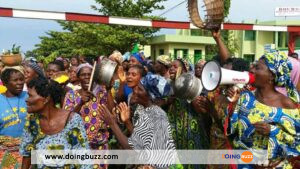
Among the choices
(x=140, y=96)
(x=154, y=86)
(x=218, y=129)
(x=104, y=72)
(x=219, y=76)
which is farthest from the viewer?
(x=104, y=72)

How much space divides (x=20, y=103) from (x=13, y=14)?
4.27m

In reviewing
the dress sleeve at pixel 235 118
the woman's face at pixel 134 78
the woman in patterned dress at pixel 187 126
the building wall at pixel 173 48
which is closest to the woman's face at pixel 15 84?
the woman's face at pixel 134 78

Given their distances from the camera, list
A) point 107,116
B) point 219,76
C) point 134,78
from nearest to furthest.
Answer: point 219,76
point 107,116
point 134,78

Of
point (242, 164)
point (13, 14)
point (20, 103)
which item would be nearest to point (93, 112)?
point (20, 103)

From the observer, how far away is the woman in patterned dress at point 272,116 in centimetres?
268

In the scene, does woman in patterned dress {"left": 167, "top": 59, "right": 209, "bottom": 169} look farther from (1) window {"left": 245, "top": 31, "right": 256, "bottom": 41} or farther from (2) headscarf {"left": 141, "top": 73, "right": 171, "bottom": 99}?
(1) window {"left": 245, "top": 31, "right": 256, "bottom": 41}

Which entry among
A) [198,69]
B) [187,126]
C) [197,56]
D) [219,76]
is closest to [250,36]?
[197,56]

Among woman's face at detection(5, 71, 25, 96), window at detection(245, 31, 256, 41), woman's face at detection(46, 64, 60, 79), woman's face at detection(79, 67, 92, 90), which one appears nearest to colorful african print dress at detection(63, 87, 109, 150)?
woman's face at detection(79, 67, 92, 90)

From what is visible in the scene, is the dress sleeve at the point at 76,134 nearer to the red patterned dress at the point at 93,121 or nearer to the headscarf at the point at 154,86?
the headscarf at the point at 154,86

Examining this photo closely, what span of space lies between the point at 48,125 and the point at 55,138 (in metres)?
0.12

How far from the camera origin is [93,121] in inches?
165

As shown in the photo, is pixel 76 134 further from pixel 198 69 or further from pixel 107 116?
pixel 198 69

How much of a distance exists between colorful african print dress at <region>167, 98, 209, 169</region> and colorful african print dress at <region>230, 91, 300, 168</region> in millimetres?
919

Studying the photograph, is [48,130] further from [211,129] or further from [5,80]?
[211,129]
